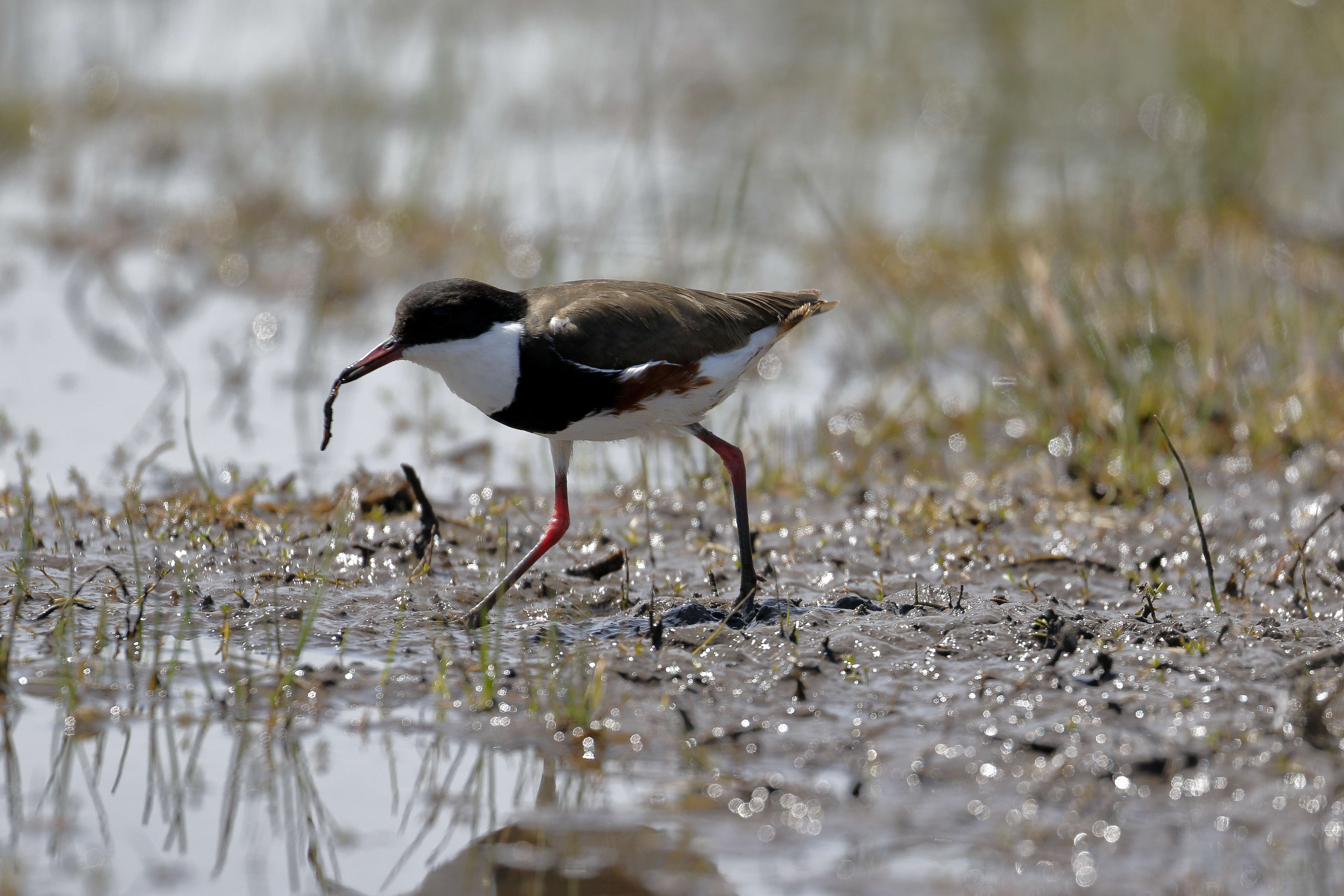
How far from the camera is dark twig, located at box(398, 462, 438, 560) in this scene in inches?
224

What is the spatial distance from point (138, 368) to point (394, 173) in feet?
13.2

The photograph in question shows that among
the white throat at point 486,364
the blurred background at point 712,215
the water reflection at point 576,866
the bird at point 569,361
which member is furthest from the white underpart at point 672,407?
the water reflection at point 576,866

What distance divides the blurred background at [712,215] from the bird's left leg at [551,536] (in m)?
1.46

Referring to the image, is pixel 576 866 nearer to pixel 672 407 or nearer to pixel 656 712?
pixel 656 712

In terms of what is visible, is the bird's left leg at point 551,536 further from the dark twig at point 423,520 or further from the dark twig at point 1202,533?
the dark twig at point 1202,533

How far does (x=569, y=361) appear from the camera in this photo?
5.00 m

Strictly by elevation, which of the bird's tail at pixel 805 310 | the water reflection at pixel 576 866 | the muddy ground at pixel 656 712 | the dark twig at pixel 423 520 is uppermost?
the bird's tail at pixel 805 310

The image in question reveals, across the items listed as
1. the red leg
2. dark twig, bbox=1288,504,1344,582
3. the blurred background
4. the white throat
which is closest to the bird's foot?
the red leg

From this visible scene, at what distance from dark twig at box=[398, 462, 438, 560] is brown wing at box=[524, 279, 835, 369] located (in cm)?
89

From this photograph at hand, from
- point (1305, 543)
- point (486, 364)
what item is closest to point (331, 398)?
point (486, 364)

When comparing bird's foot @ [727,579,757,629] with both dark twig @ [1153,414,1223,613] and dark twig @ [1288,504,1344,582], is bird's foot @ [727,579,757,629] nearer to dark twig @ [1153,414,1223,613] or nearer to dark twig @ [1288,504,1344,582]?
dark twig @ [1153,414,1223,613]

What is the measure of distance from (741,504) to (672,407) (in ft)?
1.54

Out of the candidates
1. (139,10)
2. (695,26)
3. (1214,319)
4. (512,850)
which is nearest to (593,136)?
(695,26)

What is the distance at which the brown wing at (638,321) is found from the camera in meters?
5.06
